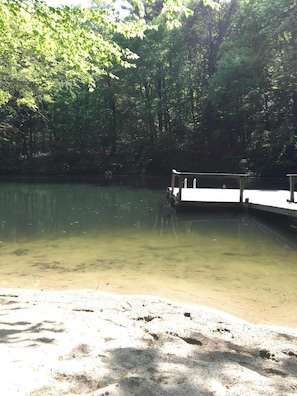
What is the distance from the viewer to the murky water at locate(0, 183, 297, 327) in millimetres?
6068

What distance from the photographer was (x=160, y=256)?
856cm

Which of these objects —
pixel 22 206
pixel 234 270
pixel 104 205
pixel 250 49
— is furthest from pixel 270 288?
pixel 250 49

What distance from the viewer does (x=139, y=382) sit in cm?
260

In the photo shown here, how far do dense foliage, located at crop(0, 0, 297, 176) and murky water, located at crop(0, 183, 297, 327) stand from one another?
14400mm

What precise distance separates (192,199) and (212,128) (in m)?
22.8

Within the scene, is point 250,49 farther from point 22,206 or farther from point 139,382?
point 139,382

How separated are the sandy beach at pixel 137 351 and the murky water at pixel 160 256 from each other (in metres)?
1.14

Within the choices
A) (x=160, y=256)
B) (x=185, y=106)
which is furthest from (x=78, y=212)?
(x=185, y=106)

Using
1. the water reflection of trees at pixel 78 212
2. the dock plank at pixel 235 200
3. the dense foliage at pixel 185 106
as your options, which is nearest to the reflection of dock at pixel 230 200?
the dock plank at pixel 235 200

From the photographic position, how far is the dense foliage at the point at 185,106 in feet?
96.3

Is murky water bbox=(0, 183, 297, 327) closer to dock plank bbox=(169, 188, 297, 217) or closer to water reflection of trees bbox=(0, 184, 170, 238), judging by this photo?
water reflection of trees bbox=(0, 184, 170, 238)

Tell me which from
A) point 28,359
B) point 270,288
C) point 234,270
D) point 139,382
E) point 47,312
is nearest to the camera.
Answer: point 139,382

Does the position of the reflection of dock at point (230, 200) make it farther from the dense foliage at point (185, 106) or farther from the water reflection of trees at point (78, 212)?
the dense foliage at point (185, 106)

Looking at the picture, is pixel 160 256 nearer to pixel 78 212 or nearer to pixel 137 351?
pixel 137 351
